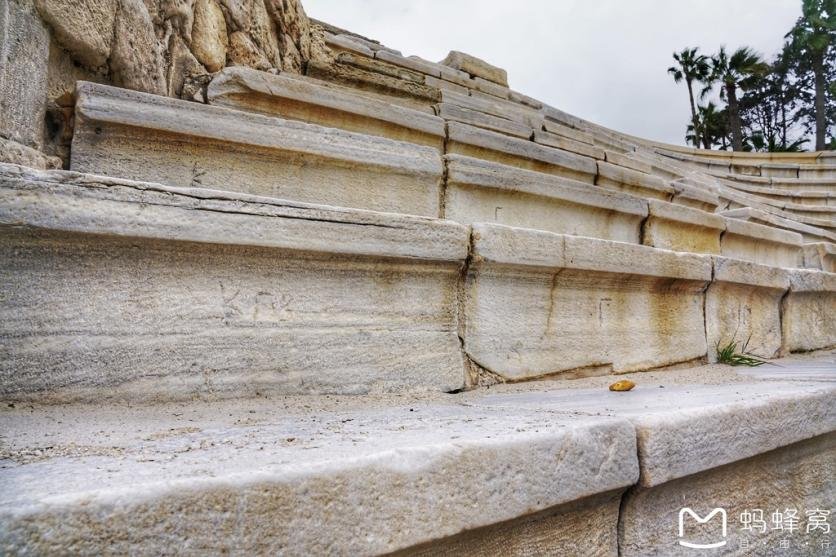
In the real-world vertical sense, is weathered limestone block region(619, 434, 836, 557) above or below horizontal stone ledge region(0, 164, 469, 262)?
below

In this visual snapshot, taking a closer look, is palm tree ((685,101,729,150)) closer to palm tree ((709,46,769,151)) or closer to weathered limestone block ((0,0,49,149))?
palm tree ((709,46,769,151))

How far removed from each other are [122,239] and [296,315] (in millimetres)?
527

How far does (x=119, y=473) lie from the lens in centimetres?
72

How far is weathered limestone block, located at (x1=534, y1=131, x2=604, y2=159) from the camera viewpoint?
417cm

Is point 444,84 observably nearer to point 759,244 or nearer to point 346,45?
point 346,45

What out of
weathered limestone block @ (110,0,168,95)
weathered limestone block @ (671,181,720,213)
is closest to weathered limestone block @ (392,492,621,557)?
weathered limestone block @ (110,0,168,95)

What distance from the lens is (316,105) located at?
8.43ft

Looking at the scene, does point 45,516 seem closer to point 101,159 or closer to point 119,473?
point 119,473

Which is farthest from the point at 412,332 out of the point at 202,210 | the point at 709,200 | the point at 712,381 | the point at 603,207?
the point at 709,200

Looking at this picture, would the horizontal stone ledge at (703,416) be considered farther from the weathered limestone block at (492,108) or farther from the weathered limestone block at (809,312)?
the weathered limestone block at (492,108)

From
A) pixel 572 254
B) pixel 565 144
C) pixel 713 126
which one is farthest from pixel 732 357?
pixel 713 126

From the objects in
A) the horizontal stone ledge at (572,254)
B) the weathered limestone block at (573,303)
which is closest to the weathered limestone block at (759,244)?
the weathered limestone block at (573,303)

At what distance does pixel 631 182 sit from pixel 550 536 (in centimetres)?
350

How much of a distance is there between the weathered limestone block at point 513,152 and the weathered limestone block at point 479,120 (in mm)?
425
